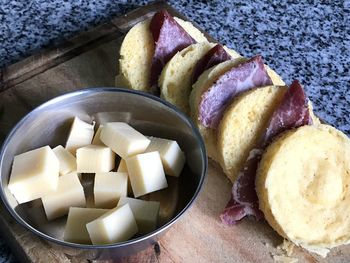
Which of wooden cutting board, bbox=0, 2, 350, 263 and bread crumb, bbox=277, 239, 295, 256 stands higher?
wooden cutting board, bbox=0, 2, 350, 263

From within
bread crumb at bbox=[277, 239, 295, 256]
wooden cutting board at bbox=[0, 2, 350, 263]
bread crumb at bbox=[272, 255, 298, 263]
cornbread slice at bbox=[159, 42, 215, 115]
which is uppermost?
cornbread slice at bbox=[159, 42, 215, 115]

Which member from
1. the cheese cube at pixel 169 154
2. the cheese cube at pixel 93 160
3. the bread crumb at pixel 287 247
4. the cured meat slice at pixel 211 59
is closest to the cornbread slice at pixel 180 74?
the cured meat slice at pixel 211 59

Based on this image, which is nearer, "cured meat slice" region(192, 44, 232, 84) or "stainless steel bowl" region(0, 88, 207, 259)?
"stainless steel bowl" region(0, 88, 207, 259)

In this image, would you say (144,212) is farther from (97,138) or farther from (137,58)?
(137,58)

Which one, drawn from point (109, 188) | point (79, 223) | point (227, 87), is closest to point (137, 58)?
point (227, 87)

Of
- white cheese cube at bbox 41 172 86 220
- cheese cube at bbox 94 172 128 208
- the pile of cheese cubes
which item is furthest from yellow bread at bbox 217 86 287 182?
white cheese cube at bbox 41 172 86 220

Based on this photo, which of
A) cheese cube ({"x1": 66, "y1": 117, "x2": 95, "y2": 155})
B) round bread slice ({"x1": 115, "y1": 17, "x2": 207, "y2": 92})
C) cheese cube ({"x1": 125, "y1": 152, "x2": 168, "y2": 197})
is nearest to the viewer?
cheese cube ({"x1": 125, "y1": 152, "x2": 168, "y2": 197})

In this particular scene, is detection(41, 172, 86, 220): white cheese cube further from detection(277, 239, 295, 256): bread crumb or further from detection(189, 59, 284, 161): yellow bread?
detection(277, 239, 295, 256): bread crumb
